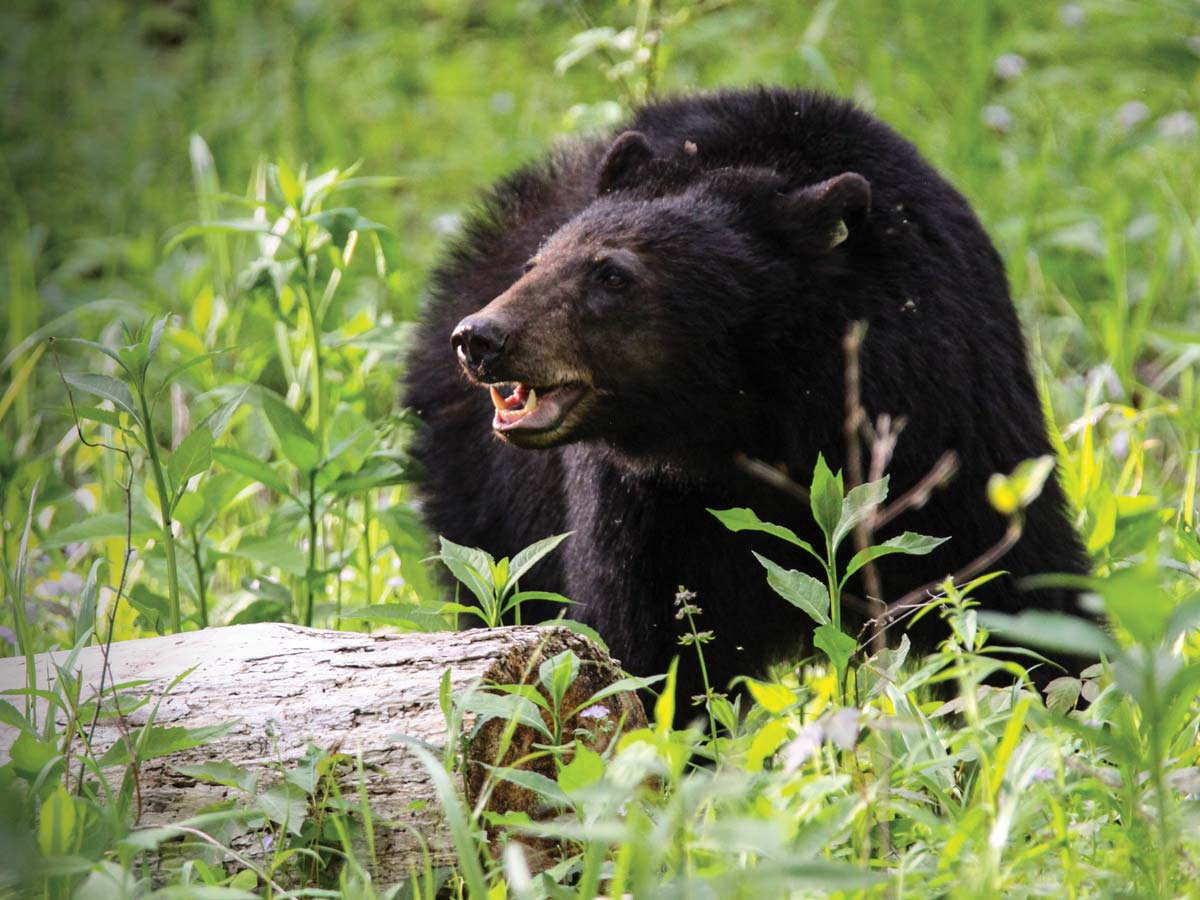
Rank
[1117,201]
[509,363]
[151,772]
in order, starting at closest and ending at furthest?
[151,772] → [509,363] → [1117,201]

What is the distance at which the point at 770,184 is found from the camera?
3.36 m

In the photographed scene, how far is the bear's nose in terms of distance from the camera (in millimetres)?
3043

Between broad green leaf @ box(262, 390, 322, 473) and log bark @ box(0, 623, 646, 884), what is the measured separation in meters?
0.85

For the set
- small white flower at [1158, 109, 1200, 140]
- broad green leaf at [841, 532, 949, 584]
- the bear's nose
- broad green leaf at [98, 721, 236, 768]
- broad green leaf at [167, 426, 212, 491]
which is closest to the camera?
broad green leaf at [98, 721, 236, 768]

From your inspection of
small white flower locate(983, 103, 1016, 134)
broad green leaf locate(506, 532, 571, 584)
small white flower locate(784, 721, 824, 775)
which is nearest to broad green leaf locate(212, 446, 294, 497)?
broad green leaf locate(506, 532, 571, 584)

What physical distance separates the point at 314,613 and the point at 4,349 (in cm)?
Answer: 300

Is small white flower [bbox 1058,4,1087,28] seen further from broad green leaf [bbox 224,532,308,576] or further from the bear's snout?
broad green leaf [bbox 224,532,308,576]

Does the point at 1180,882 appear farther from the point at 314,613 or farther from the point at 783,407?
the point at 314,613

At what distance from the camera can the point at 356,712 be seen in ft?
7.90

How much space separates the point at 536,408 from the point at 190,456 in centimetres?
75

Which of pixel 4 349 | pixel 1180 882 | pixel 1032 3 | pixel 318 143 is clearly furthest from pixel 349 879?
pixel 1032 3

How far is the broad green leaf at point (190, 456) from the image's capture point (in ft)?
9.09

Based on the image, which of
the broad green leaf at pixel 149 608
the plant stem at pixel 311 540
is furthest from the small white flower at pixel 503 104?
the broad green leaf at pixel 149 608

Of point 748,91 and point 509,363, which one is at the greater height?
point 748,91
